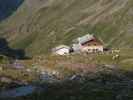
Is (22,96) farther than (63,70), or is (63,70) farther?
(63,70)

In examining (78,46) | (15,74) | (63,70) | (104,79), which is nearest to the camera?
(104,79)

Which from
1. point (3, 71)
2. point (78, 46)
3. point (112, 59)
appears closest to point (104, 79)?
point (3, 71)

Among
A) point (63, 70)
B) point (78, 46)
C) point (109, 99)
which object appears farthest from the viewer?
point (78, 46)

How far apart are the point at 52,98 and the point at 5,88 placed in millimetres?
13231

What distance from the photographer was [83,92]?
5872cm

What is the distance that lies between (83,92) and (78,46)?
132236mm

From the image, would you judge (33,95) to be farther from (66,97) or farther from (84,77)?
(84,77)

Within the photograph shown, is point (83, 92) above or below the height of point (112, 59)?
below

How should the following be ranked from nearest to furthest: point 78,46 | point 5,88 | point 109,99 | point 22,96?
point 109,99, point 22,96, point 5,88, point 78,46

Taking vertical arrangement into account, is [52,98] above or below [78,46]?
below

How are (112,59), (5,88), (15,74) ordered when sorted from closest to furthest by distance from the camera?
(5,88) < (15,74) < (112,59)

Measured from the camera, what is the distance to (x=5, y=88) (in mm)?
65938

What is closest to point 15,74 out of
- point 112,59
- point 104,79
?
point 104,79

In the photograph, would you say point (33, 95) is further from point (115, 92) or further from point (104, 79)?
point (104, 79)
